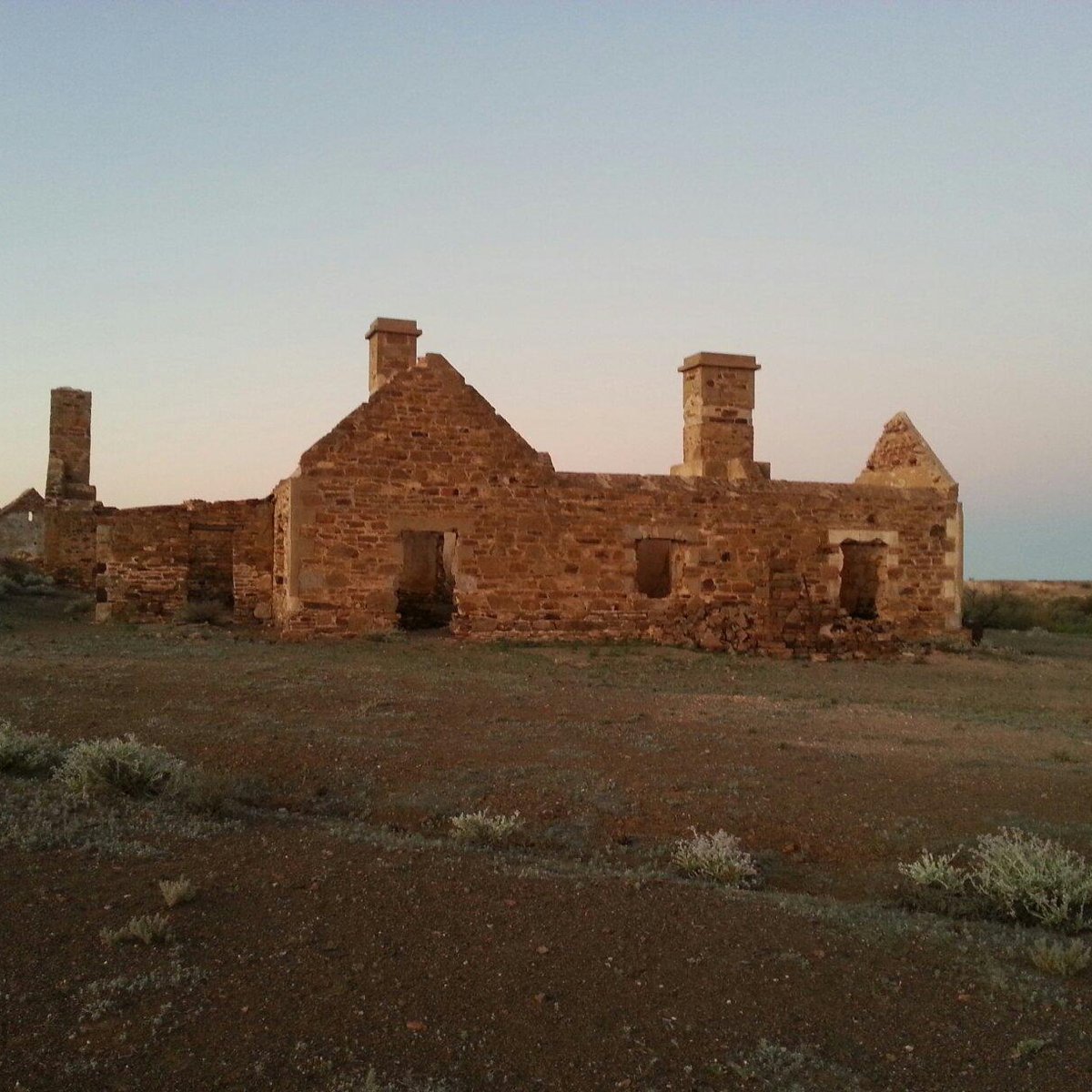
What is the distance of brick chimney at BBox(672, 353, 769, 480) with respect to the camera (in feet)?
55.2

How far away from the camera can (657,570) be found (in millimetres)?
18406

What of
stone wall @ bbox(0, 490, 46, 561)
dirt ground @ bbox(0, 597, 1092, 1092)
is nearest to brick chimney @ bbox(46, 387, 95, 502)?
stone wall @ bbox(0, 490, 46, 561)

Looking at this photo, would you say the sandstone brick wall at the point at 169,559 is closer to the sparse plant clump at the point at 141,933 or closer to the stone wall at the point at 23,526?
the stone wall at the point at 23,526

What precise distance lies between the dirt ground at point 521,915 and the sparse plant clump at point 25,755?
548mm

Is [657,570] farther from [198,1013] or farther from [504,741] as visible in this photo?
[198,1013]

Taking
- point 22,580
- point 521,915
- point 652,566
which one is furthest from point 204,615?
point 521,915

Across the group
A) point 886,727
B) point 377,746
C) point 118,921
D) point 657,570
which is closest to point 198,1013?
point 118,921

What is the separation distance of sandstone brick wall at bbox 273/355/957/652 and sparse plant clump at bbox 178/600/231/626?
1.07 m

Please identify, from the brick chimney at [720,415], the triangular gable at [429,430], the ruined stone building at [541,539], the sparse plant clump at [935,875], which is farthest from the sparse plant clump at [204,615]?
the sparse plant clump at [935,875]

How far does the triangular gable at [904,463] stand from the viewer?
1742 centimetres

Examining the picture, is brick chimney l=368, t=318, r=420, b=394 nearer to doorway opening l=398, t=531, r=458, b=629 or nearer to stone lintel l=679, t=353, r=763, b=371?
doorway opening l=398, t=531, r=458, b=629

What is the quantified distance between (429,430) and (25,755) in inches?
372

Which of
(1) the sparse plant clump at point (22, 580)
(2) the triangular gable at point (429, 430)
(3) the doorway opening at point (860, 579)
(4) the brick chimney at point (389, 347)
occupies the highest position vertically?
(4) the brick chimney at point (389, 347)

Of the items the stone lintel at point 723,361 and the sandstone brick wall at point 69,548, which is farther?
the sandstone brick wall at point 69,548
